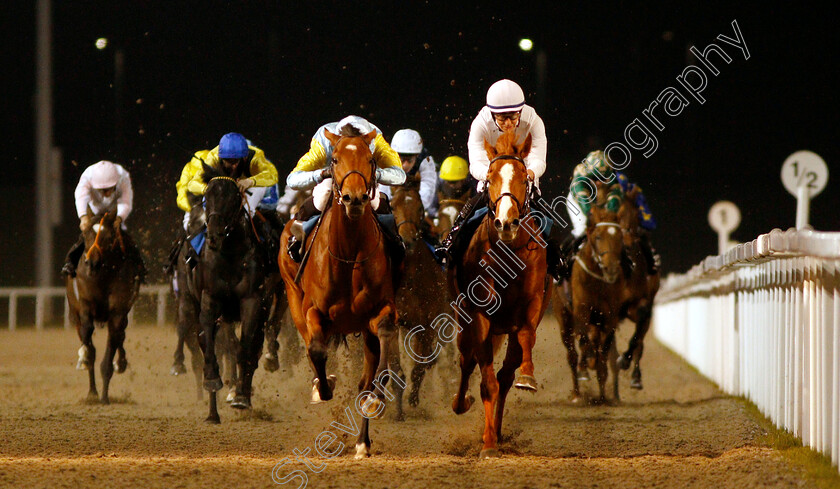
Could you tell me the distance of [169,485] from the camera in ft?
19.3

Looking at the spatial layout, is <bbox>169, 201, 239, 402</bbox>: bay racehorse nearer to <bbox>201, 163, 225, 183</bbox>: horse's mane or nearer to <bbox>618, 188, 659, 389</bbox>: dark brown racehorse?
<bbox>201, 163, 225, 183</bbox>: horse's mane

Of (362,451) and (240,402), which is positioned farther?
(240,402)

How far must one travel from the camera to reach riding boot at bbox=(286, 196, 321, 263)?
328 inches

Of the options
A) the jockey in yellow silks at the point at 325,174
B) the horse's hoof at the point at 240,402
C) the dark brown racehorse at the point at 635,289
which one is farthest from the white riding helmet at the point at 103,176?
the dark brown racehorse at the point at 635,289

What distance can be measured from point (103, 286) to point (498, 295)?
587cm

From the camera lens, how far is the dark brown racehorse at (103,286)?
11945 millimetres

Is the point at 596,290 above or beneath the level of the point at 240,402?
above

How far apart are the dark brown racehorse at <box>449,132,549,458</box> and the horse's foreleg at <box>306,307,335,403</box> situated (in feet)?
3.11

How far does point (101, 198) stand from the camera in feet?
40.7

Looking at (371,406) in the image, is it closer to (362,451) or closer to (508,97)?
(362,451)

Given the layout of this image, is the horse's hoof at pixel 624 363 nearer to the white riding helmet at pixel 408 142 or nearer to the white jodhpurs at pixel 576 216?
the white jodhpurs at pixel 576 216

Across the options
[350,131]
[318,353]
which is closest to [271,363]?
[318,353]

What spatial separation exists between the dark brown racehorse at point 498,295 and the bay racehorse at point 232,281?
258 centimetres

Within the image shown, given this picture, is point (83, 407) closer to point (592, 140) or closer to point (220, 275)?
point (220, 275)
